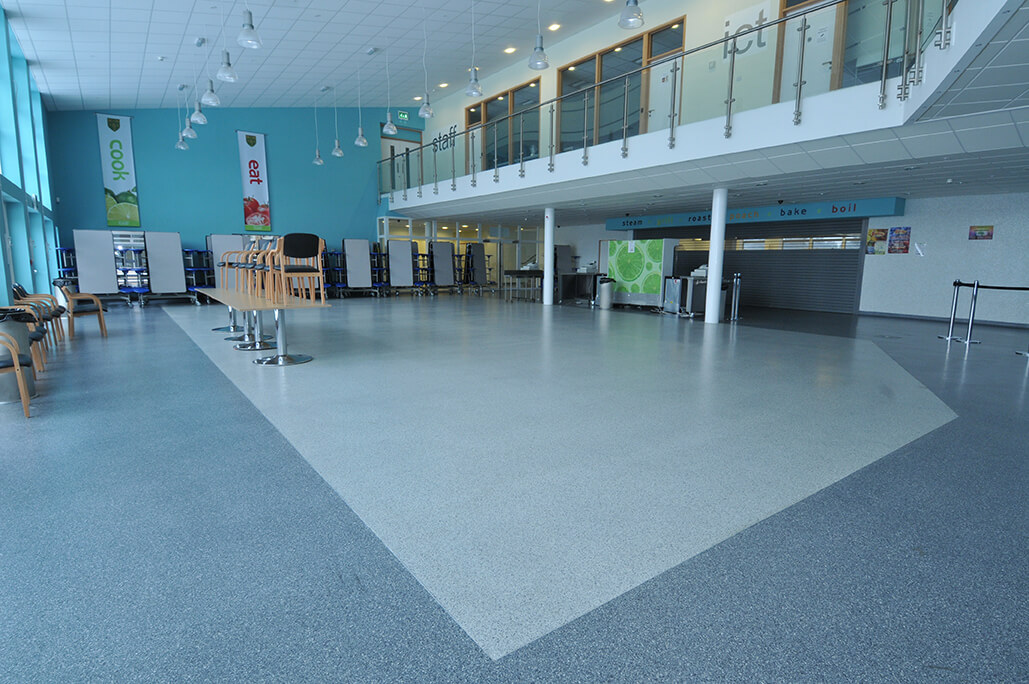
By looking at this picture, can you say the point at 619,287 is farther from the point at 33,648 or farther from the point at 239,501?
the point at 33,648

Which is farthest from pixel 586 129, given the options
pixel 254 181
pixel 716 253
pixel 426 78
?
pixel 254 181

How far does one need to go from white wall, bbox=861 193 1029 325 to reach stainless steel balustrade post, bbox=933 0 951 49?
7.78 m

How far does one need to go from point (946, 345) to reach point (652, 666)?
8.84 metres

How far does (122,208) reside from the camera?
48.0 feet

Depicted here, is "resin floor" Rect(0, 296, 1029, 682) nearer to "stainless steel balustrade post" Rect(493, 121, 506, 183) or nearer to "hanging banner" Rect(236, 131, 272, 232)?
"stainless steel balustrade post" Rect(493, 121, 506, 183)

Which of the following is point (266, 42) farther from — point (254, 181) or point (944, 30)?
point (944, 30)

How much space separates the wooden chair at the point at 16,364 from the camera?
12.5ft

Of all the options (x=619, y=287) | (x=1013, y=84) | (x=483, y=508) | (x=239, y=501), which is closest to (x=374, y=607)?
(x=483, y=508)

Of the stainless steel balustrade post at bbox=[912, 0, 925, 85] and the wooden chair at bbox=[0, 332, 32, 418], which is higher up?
the stainless steel balustrade post at bbox=[912, 0, 925, 85]

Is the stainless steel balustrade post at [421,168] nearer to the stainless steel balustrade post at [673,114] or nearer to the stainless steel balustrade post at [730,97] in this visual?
the stainless steel balustrade post at [673,114]

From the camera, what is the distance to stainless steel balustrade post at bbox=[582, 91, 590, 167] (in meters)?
10.5

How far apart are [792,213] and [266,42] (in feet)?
40.8

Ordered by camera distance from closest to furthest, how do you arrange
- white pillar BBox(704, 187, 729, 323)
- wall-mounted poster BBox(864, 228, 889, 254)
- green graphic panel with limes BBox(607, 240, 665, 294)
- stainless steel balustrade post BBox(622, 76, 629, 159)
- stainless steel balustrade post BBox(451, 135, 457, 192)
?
stainless steel balustrade post BBox(622, 76, 629, 159), white pillar BBox(704, 187, 729, 323), wall-mounted poster BBox(864, 228, 889, 254), green graphic panel with limes BBox(607, 240, 665, 294), stainless steel balustrade post BBox(451, 135, 457, 192)

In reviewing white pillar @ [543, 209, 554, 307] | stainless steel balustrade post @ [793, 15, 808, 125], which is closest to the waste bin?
white pillar @ [543, 209, 554, 307]
